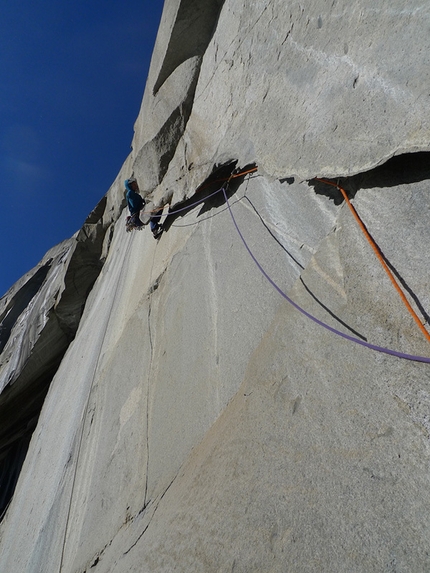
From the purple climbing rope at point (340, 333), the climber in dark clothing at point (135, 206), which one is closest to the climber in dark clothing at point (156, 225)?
the climber in dark clothing at point (135, 206)

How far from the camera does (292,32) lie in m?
2.27

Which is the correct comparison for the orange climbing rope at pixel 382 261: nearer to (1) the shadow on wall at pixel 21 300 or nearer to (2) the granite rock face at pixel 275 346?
(2) the granite rock face at pixel 275 346

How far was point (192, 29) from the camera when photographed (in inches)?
162

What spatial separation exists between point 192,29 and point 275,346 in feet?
12.5

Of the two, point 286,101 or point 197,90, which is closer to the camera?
point 286,101

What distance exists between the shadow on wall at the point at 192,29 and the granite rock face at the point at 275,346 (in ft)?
0.35

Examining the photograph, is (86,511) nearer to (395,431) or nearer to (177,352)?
(177,352)

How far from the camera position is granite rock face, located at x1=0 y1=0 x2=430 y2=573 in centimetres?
110

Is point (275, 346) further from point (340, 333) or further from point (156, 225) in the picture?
point (156, 225)

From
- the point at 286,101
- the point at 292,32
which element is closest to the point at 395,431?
the point at 286,101

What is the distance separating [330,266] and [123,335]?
2513mm

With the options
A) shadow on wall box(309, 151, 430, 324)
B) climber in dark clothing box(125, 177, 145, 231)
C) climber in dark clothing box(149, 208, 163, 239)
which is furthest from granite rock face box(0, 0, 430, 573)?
climber in dark clothing box(125, 177, 145, 231)

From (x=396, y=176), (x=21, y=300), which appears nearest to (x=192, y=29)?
(x=396, y=176)

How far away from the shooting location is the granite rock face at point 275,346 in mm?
1103
